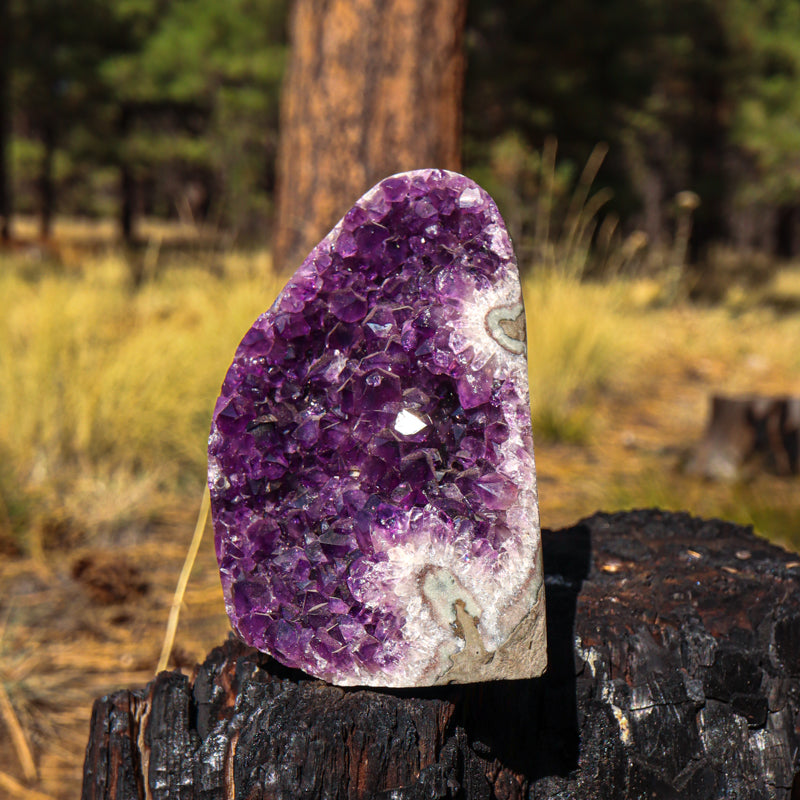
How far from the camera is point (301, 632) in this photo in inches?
34.9

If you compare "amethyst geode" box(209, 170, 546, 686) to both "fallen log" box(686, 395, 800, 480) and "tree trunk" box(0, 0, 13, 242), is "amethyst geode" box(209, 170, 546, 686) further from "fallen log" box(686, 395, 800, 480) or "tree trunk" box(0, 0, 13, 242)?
"tree trunk" box(0, 0, 13, 242)

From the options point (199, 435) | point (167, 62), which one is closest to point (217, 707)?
point (199, 435)

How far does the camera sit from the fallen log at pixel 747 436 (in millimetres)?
3164

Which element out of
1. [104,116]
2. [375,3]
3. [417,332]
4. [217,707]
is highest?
[375,3]

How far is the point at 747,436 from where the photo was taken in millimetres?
3168

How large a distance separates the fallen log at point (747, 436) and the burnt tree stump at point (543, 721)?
218 centimetres

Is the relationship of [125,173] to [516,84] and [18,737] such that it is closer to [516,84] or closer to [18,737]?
[516,84]

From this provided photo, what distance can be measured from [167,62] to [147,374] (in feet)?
32.4

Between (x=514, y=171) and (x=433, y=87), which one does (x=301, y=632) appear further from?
(x=514, y=171)

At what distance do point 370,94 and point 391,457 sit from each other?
2814mm

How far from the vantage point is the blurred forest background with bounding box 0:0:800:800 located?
2.04 meters

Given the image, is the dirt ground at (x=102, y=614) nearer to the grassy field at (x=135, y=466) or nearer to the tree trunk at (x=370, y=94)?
the grassy field at (x=135, y=466)

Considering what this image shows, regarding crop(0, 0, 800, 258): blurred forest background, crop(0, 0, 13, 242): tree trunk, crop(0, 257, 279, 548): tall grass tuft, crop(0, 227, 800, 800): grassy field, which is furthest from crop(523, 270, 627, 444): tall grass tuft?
crop(0, 0, 13, 242): tree trunk

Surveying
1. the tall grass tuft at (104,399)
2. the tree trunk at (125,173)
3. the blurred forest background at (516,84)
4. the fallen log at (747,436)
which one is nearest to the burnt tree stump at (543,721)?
the tall grass tuft at (104,399)
